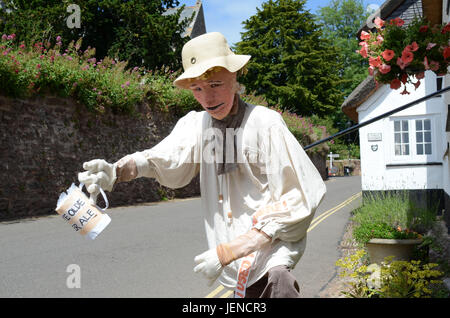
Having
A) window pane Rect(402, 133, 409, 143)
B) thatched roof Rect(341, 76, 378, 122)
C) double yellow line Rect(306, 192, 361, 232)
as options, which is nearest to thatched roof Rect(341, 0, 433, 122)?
thatched roof Rect(341, 76, 378, 122)

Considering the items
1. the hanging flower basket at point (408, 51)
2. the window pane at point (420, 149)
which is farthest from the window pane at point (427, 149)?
the hanging flower basket at point (408, 51)

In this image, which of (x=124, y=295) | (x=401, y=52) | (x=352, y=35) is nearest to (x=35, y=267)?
(x=124, y=295)

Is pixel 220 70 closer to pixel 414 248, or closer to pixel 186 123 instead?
pixel 186 123

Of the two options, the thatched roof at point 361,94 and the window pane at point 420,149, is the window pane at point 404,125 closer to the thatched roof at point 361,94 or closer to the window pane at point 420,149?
the window pane at point 420,149

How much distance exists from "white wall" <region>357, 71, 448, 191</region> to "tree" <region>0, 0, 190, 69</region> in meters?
11.4

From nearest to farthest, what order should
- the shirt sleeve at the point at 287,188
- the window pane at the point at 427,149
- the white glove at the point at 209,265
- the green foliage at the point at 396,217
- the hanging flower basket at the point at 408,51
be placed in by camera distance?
the white glove at the point at 209,265 → the shirt sleeve at the point at 287,188 → the hanging flower basket at the point at 408,51 → the green foliage at the point at 396,217 → the window pane at the point at 427,149

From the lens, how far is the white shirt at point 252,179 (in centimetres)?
195

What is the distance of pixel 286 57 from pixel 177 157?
102 ft

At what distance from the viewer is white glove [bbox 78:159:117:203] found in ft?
6.12

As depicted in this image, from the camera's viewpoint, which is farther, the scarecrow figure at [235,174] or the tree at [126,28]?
the tree at [126,28]

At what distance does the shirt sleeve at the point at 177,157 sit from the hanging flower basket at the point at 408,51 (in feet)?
5.92

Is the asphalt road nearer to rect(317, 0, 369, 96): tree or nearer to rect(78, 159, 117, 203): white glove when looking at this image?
rect(78, 159, 117, 203): white glove
